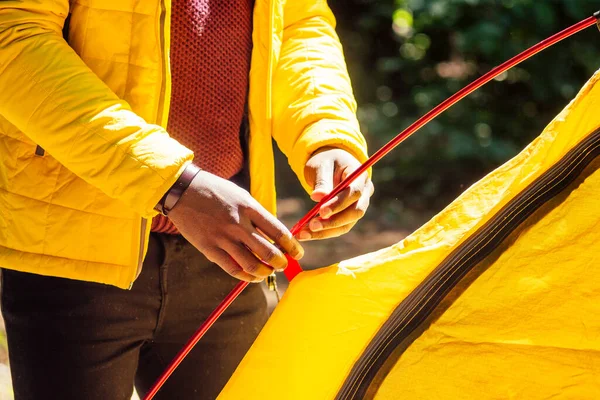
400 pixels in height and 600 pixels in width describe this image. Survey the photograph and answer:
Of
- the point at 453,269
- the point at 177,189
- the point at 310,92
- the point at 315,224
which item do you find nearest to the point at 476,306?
the point at 453,269

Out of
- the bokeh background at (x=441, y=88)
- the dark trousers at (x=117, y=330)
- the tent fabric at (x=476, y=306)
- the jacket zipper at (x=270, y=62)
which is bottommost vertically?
the bokeh background at (x=441, y=88)

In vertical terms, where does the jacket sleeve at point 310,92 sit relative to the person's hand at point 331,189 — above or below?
above

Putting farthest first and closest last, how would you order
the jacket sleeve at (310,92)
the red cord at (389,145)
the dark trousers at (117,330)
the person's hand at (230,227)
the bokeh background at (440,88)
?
the bokeh background at (440,88) → the jacket sleeve at (310,92) → the dark trousers at (117,330) → the red cord at (389,145) → the person's hand at (230,227)

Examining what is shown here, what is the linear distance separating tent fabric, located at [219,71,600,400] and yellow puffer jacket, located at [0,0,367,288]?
284 mm

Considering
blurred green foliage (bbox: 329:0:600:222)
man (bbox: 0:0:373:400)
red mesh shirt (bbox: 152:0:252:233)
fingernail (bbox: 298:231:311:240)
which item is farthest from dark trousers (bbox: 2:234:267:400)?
blurred green foliage (bbox: 329:0:600:222)

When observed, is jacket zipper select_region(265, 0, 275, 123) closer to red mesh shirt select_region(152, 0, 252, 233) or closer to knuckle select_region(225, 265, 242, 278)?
red mesh shirt select_region(152, 0, 252, 233)

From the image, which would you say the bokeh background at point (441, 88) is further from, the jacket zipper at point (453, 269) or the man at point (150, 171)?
the jacket zipper at point (453, 269)

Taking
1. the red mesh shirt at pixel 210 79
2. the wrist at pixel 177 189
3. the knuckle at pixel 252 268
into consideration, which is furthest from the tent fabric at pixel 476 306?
the red mesh shirt at pixel 210 79

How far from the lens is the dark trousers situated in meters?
1.36

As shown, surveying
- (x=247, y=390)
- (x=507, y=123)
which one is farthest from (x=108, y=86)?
(x=507, y=123)

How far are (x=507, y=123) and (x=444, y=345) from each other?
3649 mm

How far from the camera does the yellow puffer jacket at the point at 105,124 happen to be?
1.18 m

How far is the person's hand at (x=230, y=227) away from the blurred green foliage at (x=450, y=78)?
344 centimetres

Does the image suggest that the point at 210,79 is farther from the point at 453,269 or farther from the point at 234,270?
the point at 453,269
